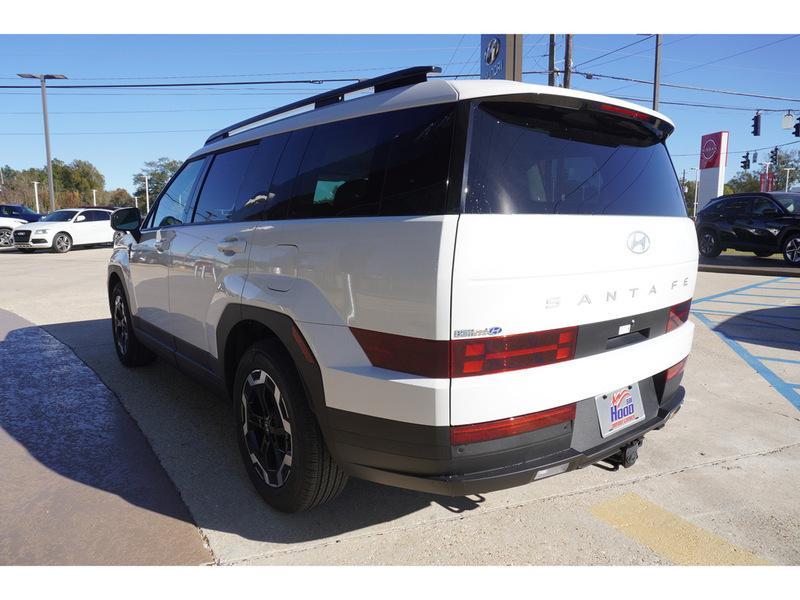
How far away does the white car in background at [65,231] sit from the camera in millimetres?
19312

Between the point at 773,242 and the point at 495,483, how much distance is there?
1543cm

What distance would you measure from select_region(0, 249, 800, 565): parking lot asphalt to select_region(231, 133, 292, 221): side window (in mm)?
1531

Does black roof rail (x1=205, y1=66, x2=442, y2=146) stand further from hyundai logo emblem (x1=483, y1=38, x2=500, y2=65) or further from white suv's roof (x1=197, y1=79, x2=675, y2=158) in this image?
hyundai logo emblem (x1=483, y1=38, x2=500, y2=65)

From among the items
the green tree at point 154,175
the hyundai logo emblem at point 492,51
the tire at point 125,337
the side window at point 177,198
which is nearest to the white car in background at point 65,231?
the hyundai logo emblem at point 492,51

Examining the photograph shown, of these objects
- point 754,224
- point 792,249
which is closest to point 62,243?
point 754,224

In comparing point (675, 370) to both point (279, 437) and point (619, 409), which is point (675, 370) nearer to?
point (619, 409)

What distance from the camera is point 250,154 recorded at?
3.34m

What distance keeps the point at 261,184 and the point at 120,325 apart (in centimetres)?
323

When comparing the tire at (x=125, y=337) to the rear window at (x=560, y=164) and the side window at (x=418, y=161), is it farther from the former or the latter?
the rear window at (x=560, y=164)

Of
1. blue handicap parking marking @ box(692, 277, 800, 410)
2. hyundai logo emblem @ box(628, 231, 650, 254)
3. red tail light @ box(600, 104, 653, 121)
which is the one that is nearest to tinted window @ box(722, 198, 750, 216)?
blue handicap parking marking @ box(692, 277, 800, 410)

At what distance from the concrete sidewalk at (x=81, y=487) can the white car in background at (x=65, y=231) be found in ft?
55.6

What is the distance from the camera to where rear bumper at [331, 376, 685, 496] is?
2.08m

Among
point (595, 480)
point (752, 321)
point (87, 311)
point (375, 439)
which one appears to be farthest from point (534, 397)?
point (87, 311)

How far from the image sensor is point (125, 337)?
17.4 feet
